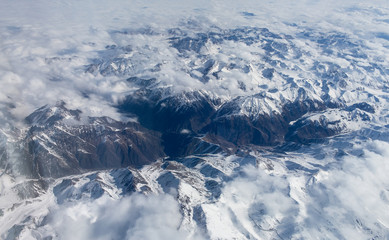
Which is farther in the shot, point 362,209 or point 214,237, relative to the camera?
point 362,209

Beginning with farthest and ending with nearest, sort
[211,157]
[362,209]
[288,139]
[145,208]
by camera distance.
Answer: [288,139]
[211,157]
[362,209]
[145,208]

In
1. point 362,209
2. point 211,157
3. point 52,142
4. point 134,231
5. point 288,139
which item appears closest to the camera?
point 134,231

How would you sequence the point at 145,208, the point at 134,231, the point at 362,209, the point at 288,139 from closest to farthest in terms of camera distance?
the point at 134,231 < the point at 145,208 < the point at 362,209 < the point at 288,139

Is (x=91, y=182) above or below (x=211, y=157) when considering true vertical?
above

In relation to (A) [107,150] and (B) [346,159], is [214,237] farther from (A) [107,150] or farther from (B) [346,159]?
(B) [346,159]

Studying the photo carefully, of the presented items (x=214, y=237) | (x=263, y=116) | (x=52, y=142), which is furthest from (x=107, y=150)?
(x=263, y=116)

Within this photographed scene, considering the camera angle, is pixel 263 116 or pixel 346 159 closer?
pixel 346 159

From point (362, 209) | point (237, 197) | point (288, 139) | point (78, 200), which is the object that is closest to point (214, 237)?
point (237, 197)

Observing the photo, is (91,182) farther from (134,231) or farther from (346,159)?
(346,159)

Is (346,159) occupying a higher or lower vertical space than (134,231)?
lower
